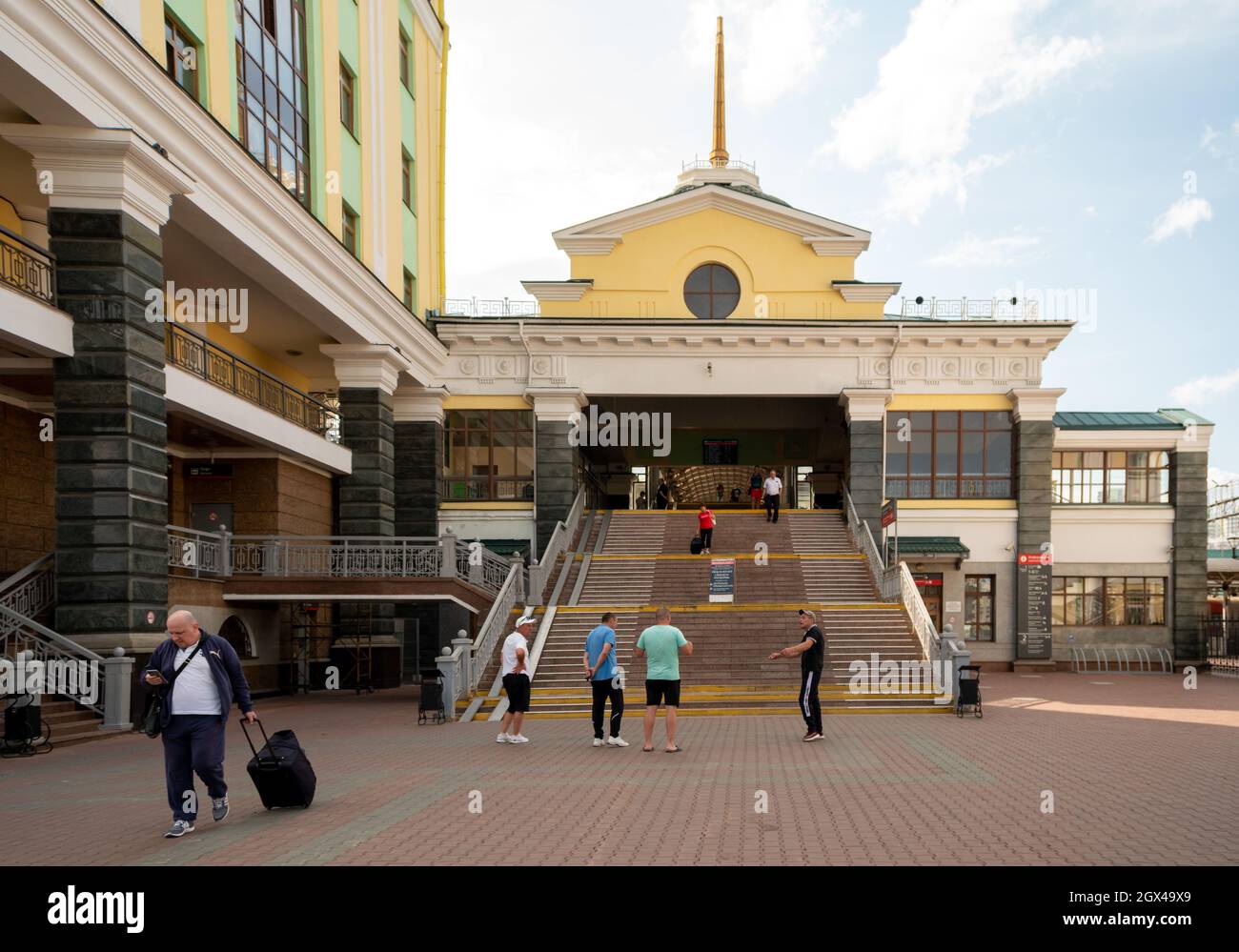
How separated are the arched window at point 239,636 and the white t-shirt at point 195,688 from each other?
15468 millimetres

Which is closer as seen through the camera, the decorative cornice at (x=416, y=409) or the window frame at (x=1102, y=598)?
the decorative cornice at (x=416, y=409)

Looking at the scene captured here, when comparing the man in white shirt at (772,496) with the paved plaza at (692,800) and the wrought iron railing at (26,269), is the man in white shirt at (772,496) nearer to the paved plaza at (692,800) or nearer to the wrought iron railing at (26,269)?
the paved plaza at (692,800)

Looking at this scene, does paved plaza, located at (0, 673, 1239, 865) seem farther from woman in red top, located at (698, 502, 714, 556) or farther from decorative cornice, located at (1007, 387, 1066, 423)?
decorative cornice, located at (1007, 387, 1066, 423)

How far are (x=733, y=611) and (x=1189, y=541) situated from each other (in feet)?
53.5

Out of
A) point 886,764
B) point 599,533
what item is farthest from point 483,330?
point 886,764

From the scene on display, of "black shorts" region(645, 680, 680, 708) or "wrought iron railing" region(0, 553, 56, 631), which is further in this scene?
"wrought iron railing" region(0, 553, 56, 631)

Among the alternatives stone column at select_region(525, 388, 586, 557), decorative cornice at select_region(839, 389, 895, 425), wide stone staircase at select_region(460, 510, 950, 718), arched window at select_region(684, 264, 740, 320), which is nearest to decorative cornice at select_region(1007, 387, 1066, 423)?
decorative cornice at select_region(839, 389, 895, 425)

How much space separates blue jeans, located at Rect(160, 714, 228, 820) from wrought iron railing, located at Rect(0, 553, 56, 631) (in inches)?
335

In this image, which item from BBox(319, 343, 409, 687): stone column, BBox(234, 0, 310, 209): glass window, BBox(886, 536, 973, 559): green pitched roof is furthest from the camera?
BBox(886, 536, 973, 559): green pitched roof

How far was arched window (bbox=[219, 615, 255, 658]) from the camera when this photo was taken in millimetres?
22938

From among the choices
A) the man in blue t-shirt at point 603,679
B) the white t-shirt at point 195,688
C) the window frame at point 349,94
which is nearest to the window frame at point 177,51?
the window frame at point 349,94

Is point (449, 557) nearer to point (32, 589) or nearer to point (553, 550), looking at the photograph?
point (553, 550)

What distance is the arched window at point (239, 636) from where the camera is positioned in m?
22.9

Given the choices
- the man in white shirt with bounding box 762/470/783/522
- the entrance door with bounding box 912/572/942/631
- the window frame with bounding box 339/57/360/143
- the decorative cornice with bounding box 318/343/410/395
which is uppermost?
the window frame with bounding box 339/57/360/143
